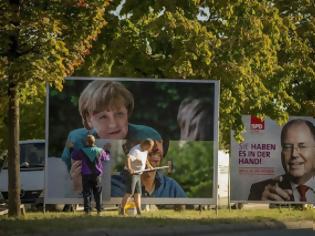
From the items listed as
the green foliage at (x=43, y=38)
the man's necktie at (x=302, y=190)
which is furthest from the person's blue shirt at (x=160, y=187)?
the man's necktie at (x=302, y=190)

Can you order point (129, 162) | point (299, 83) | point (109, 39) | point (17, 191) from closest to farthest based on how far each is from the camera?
point (17, 191) → point (129, 162) → point (109, 39) → point (299, 83)

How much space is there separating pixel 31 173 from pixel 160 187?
5.27 m

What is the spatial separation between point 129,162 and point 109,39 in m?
3.95

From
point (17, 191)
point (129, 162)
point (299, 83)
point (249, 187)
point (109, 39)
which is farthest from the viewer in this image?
point (299, 83)

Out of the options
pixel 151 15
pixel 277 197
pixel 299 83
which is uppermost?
pixel 151 15

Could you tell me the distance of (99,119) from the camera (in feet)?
61.5

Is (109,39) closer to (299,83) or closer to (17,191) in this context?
(17,191)

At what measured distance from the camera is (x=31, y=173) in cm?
2233

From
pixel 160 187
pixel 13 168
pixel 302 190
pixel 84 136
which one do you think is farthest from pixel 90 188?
pixel 302 190

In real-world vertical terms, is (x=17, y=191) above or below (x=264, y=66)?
below

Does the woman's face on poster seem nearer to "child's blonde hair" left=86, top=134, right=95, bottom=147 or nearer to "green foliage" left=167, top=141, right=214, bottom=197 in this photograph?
"child's blonde hair" left=86, top=134, right=95, bottom=147

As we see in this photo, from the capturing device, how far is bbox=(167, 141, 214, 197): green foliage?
18906mm

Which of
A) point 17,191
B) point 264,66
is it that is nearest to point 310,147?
point 264,66

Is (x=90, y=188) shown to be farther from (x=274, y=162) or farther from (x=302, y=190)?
(x=302, y=190)
